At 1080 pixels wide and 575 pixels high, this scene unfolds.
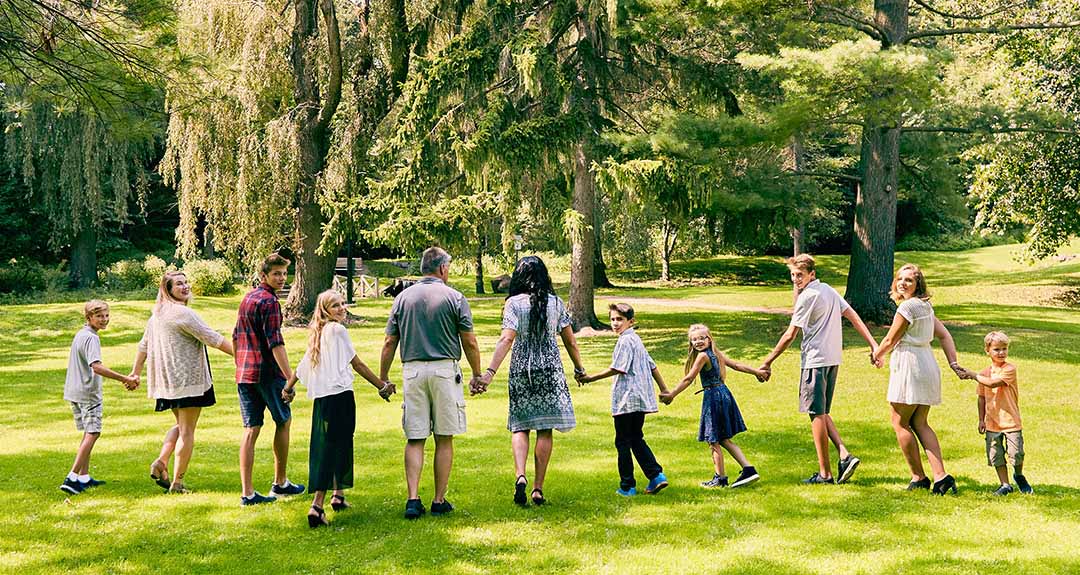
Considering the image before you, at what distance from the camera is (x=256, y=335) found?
677cm

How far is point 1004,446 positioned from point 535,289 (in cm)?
372

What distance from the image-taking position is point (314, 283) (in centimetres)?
2367

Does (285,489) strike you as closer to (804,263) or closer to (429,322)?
(429,322)

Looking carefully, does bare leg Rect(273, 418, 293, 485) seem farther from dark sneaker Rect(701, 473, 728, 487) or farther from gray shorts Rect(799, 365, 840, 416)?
gray shorts Rect(799, 365, 840, 416)

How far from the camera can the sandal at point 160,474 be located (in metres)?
7.39

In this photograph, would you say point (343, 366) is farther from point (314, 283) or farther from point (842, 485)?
point (314, 283)

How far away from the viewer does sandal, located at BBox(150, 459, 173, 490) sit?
739 cm

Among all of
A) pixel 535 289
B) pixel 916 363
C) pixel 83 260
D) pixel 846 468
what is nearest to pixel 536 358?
pixel 535 289

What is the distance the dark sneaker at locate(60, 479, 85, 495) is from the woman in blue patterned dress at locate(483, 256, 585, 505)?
3604mm

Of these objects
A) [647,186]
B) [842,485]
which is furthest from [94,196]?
[842,485]

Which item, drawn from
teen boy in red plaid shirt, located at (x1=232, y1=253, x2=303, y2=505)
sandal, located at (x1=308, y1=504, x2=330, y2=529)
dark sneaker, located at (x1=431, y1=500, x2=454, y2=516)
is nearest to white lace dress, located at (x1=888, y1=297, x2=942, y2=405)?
dark sneaker, located at (x1=431, y1=500, x2=454, y2=516)

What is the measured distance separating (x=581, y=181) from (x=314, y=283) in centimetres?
777

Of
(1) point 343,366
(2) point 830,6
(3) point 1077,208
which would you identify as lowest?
(1) point 343,366

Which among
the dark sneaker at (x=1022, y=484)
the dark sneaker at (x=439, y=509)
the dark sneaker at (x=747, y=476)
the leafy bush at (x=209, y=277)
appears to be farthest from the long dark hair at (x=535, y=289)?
the leafy bush at (x=209, y=277)
